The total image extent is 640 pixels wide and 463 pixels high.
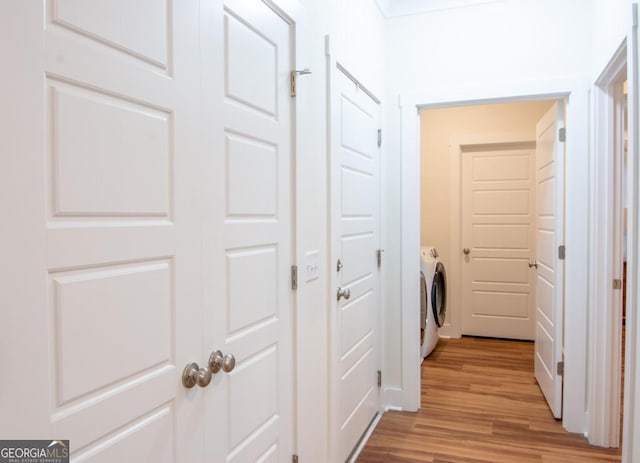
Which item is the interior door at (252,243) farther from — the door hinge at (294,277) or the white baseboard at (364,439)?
the white baseboard at (364,439)

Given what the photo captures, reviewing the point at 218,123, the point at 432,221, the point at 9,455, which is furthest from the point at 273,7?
the point at 432,221

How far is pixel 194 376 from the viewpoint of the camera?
119cm

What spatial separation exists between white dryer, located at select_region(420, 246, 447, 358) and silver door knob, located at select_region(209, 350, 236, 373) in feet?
9.47

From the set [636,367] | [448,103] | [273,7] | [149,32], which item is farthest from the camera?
[448,103]

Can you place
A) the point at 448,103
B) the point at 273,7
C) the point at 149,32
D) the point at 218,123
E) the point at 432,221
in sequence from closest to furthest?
1. the point at 149,32
2. the point at 218,123
3. the point at 273,7
4. the point at 448,103
5. the point at 432,221

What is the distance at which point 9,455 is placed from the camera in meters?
0.80

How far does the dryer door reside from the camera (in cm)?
431

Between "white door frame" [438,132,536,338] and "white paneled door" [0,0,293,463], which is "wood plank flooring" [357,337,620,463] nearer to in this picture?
"white door frame" [438,132,536,338]

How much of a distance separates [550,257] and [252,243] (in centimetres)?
235

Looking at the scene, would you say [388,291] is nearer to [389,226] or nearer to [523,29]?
[389,226]

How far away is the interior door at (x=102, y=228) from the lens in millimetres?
782

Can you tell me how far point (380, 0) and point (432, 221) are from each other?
8.67 feet

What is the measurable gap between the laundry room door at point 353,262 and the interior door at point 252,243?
50 cm

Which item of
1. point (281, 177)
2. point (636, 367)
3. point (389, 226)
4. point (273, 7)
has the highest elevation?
point (273, 7)
